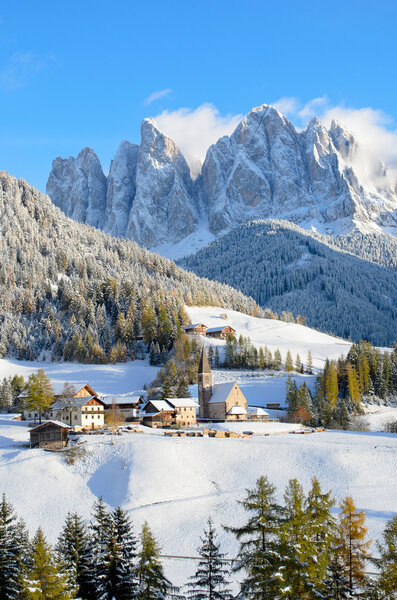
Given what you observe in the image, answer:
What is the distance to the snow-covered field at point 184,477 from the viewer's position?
48781 mm

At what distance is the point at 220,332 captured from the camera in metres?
144

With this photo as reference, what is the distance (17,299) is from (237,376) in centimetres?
6609

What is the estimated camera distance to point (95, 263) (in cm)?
17788

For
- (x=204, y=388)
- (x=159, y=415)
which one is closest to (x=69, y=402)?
(x=159, y=415)

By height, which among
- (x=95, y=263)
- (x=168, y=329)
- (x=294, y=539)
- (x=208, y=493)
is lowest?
(x=208, y=493)

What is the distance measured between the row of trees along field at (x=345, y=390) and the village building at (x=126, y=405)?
23.0 m

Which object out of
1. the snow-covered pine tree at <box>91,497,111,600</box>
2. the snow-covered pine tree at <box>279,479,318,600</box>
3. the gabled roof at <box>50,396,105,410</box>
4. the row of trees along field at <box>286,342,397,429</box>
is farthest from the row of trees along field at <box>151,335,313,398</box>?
the snow-covered pine tree at <box>279,479,318,600</box>

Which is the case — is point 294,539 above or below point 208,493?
above

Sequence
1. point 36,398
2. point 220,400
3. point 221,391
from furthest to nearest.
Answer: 1. point 221,391
2. point 220,400
3. point 36,398

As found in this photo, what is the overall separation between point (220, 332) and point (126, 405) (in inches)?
2240

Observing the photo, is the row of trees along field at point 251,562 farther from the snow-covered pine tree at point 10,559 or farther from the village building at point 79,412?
the village building at point 79,412

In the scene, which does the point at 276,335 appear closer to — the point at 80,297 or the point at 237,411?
the point at 80,297

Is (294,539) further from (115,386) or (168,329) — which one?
(168,329)

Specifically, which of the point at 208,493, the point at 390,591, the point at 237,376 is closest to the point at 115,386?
the point at 237,376
